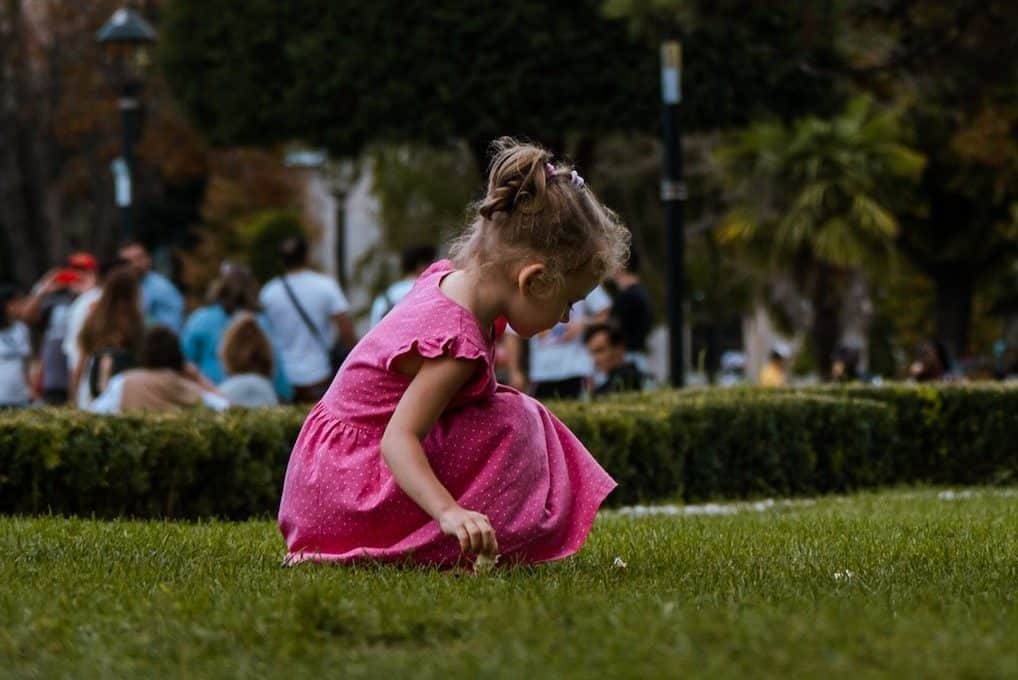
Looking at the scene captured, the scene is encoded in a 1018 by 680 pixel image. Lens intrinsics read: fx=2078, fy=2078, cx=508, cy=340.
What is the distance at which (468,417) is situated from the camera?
6059 millimetres

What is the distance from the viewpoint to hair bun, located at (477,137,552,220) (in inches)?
229

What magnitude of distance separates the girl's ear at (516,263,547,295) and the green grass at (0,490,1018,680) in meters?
0.81

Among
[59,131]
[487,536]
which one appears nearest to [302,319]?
[487,536]

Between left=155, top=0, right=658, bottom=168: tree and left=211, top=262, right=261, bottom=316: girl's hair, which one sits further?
left=155, top=0, right=658, bottom=168: tree

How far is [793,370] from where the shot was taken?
157ft

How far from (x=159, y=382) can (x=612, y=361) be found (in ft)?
12.7

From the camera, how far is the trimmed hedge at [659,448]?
9.30m

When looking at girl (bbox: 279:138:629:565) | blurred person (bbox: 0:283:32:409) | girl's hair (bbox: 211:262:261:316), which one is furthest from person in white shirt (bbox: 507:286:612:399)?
girl (bbox: 279:138:629:565)

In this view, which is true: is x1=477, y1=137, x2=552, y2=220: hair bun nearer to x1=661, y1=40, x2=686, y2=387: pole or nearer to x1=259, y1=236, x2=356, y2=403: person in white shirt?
x1=259, y1=236, x2=356, y2=403: person in white shirt

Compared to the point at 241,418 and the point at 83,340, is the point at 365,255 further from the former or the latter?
the point at 241,418

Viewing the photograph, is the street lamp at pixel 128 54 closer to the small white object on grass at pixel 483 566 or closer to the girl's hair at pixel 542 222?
the girl's hair at pixel 542 222

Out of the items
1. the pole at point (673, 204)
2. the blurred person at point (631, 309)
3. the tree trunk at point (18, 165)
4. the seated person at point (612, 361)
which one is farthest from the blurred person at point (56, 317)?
the tree trunk at point (18, 165)

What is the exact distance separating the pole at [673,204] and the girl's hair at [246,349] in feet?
13.3

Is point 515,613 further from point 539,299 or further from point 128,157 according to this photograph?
point 128,157
